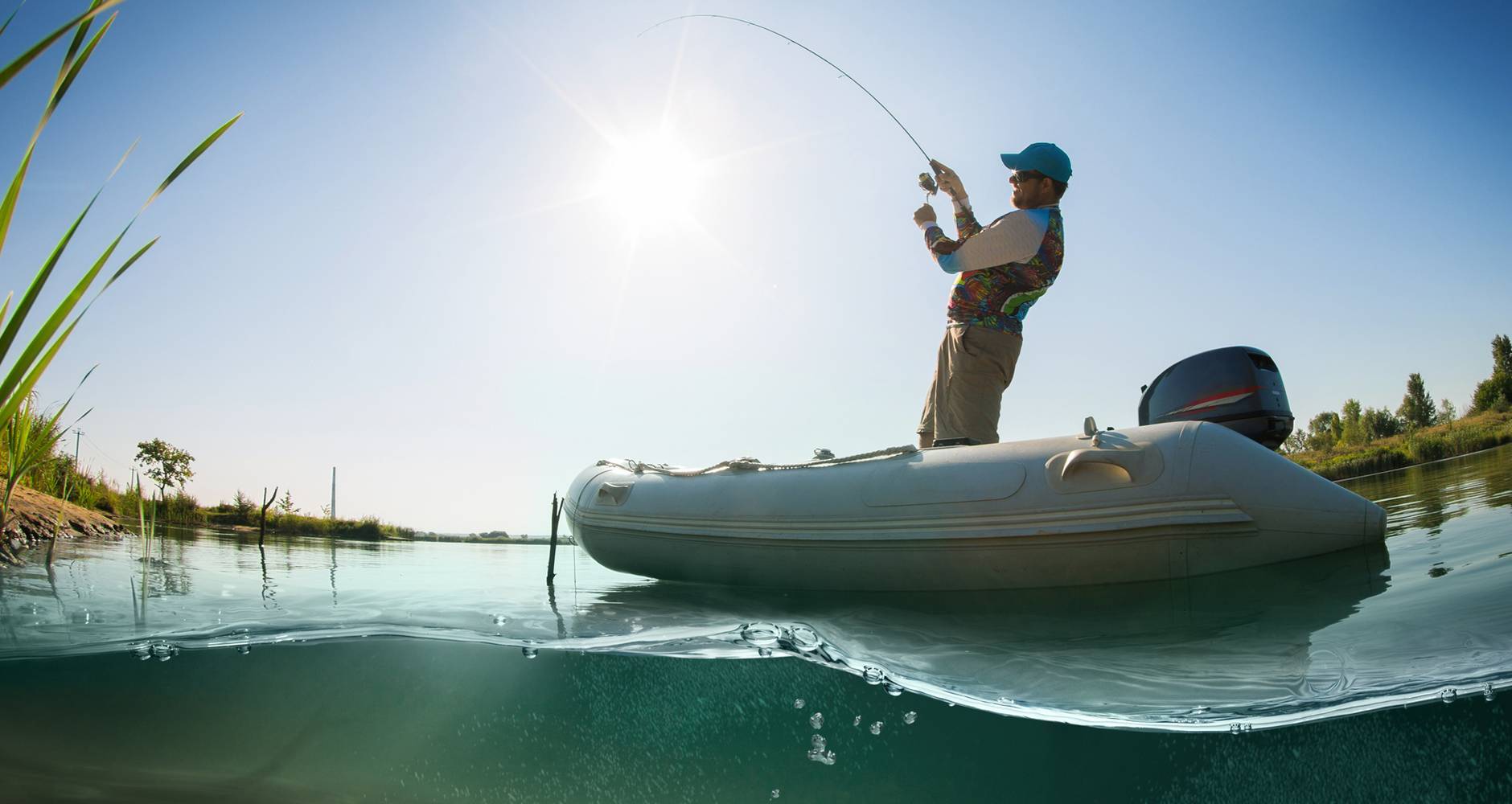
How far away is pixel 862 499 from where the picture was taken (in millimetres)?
3312

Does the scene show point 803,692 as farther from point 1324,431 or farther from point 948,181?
point 1324,431

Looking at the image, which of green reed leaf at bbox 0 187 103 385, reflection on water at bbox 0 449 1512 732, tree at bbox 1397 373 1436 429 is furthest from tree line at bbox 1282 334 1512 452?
green reed leaf at bbox 0 187 103 385

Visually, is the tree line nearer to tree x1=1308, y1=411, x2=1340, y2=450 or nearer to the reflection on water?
tree x1=1308, y1=411, x2=1340, y2=450

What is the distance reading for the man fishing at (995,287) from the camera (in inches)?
146

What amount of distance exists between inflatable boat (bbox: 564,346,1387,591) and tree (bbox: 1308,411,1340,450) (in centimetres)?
769

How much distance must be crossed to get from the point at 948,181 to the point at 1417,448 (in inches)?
312

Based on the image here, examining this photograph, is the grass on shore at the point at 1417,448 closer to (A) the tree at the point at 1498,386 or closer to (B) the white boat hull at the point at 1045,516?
(A) the tree at the point at 1498,386

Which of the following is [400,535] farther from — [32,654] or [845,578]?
[845,578]

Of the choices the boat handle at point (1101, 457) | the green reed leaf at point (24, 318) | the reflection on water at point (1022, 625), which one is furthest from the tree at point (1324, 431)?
the green reed leaf at point (24, 318)

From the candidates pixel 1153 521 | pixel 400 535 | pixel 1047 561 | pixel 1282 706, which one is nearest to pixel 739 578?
pixel 1047 561

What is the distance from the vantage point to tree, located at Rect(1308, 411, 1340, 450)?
983 centimetres

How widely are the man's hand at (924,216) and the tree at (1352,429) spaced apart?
314 inches

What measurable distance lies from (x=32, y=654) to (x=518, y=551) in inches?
210

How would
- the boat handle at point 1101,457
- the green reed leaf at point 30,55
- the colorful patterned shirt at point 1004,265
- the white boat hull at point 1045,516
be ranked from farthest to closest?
the colorful patterned shirt at point 1004,265, the boat handle at point 1101,457, the white boat hull at point 1045,516, the green reed leaf at point 30,55
